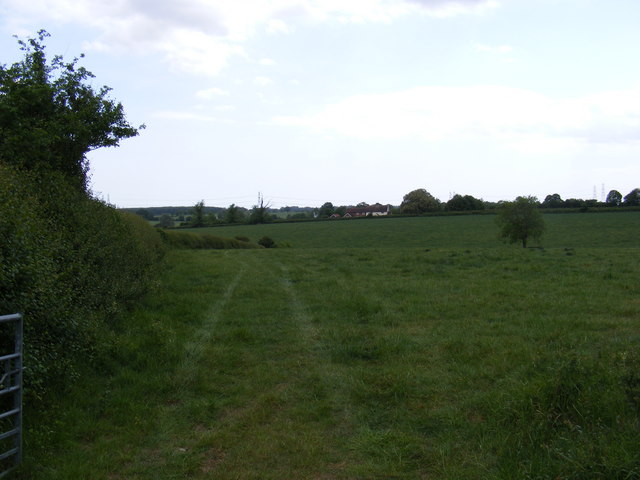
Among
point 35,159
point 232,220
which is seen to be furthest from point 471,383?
point 232,220

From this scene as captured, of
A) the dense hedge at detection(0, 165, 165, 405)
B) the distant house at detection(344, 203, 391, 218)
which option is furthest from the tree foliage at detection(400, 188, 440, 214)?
the dense hedge at detection(0, 165, 165, 405)

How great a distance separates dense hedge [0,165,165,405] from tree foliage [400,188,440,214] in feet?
301

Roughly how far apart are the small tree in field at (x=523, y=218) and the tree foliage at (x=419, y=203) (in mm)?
53749

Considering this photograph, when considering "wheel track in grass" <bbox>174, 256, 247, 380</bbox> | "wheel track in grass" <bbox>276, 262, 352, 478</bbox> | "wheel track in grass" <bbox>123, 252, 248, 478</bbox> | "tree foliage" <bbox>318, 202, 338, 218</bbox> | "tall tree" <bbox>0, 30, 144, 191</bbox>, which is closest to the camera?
"wheel track in grass" <bbox>276, 262, 352, 478</bbox>

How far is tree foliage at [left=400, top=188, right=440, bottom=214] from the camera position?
101500 mm

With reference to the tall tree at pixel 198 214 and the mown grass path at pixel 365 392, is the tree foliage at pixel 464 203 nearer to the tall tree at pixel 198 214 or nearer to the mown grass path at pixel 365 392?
the tall tree at pixel 198 214

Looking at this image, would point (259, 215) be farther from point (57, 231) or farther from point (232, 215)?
point (57, 231)

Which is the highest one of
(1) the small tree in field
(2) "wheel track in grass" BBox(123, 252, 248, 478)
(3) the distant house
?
(3) the distant house

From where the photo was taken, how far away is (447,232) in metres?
64.9

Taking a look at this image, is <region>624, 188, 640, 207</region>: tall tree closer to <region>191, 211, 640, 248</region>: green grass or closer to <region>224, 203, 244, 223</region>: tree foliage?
<region>191, 211, 640, 248</region>: green grass

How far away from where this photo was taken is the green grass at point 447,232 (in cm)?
5426

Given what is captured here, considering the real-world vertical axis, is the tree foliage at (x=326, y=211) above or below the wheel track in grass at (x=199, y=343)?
above

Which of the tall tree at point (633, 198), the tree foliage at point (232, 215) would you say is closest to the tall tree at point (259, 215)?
the tree foliage at point (232, 215)

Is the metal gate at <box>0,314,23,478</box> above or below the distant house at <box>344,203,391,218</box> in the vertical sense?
below
